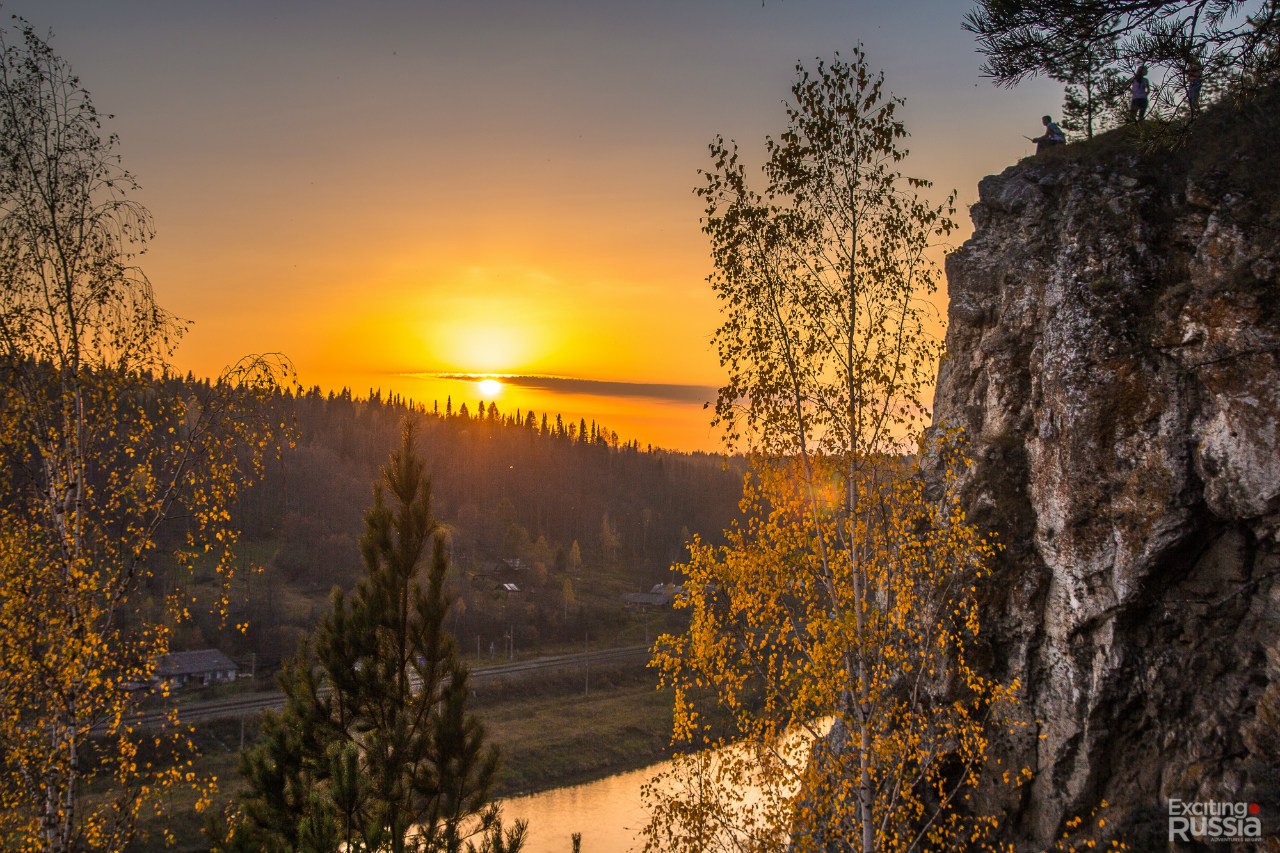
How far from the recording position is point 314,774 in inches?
491

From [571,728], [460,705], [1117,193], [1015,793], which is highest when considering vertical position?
[1117,193]

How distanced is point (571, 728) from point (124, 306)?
173 ft

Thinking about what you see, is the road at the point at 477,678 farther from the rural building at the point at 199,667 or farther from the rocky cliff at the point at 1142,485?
the rocky cliff at the point at 1142,485

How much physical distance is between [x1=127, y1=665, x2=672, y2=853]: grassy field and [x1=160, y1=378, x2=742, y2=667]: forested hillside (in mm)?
8168

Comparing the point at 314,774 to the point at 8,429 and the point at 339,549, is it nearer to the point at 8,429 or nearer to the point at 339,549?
the point at 8,429

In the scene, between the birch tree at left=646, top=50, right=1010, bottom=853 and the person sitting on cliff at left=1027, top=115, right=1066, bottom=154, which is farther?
the person sitting on cliff at left=1027, top=115, right=1066, bottom=154

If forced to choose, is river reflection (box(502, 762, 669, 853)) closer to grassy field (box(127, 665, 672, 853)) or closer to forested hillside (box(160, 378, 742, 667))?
grassy field (box(127, 665, 672, 853))

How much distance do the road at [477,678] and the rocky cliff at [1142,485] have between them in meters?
36.9

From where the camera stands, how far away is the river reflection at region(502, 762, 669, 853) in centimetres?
3884

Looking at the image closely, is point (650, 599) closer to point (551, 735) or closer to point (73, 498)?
point (551, 735)

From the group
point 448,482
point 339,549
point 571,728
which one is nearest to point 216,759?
point 571,728

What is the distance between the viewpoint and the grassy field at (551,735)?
46188 mm

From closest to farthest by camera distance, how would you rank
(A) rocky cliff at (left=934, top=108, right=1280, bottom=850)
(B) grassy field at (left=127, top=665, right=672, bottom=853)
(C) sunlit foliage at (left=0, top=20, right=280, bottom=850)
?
(C) sunlit foliage at (left=0, top=20, right=280, bottom=850) → (A) rocky cliff at (left=934, top=108, right=1280, bottom=850) → (B) grassy field at (left=127, top=665, right=672, bottom=853)

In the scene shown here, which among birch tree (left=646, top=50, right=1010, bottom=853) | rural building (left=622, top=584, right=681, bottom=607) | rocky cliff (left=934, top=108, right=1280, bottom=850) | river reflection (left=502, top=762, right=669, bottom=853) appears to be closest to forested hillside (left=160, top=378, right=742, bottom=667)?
rural building (left=622, top=584, right=681, bottom=607)
